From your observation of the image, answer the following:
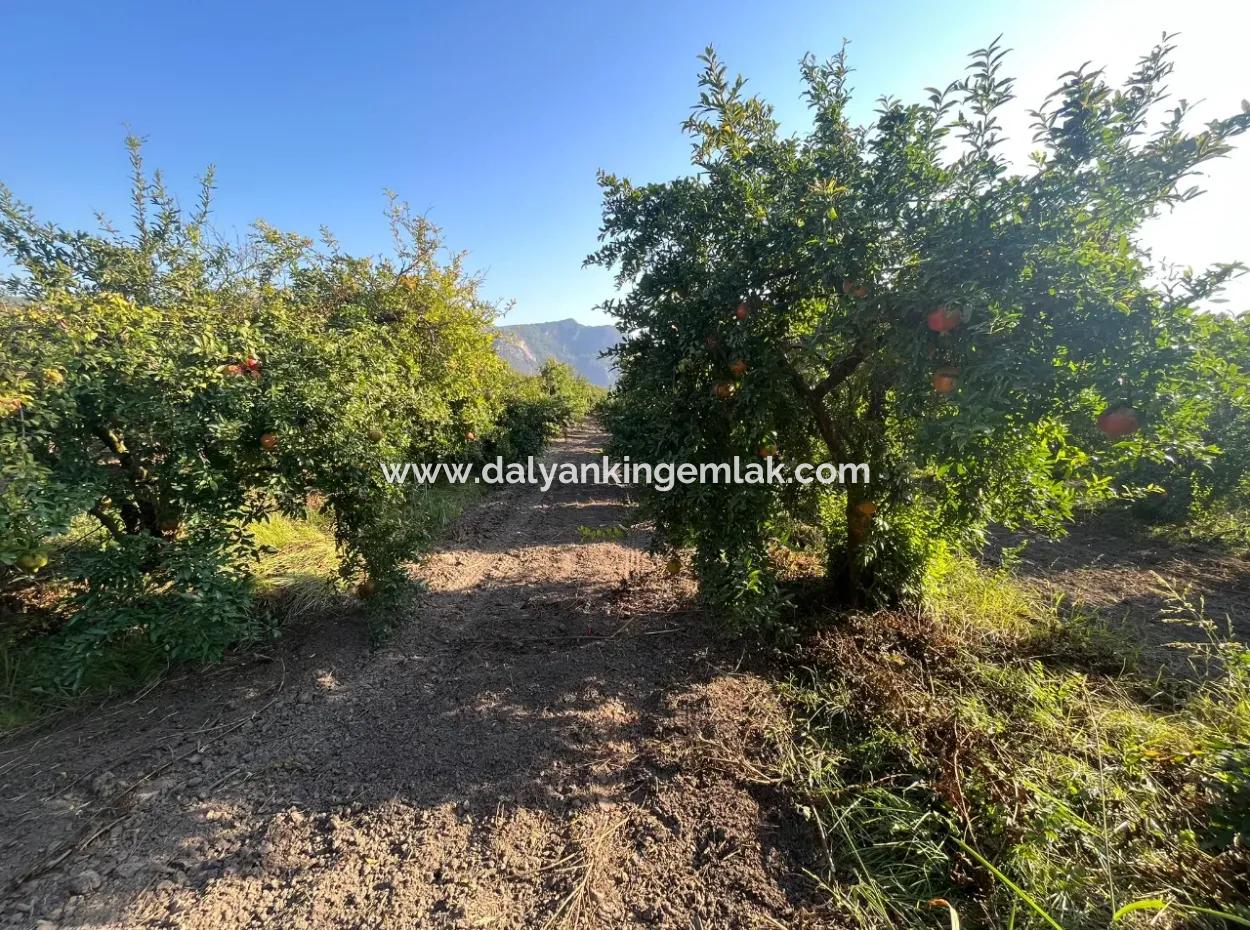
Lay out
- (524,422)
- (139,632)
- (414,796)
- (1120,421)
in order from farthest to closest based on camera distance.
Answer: (524,422) → (139,632) → (414,796) → (1120,421)

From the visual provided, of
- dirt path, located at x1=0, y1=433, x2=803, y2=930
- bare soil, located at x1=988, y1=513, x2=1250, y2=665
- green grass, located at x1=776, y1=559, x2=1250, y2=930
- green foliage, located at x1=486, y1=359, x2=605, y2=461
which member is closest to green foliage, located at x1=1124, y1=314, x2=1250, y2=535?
bare soil, located at x1=988, y1=513, x2=1250, y2=665

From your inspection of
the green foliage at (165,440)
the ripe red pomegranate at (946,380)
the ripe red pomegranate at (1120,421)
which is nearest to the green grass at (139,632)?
the green foliage at (165,440)

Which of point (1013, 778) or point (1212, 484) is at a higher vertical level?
point (1212, 484)

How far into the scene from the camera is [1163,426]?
182cm

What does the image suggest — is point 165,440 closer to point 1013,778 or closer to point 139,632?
point 139,632

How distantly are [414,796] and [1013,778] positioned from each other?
2772mm

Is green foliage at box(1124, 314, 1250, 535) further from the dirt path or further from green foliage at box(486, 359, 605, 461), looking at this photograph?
green foliage at box(486, 359, 605, 461)

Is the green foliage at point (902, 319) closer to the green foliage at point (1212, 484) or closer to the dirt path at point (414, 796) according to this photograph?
the dirt path at point (414, 796)

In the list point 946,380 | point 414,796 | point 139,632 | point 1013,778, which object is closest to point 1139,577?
point 1013,778

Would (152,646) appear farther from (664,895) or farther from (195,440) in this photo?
(664,895)

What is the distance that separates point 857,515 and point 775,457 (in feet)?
2.90

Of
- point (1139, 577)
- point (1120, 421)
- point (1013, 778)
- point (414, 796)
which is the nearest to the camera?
point (1120, 421)

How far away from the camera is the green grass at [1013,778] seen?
149 centimetres

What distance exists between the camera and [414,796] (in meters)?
2.13
